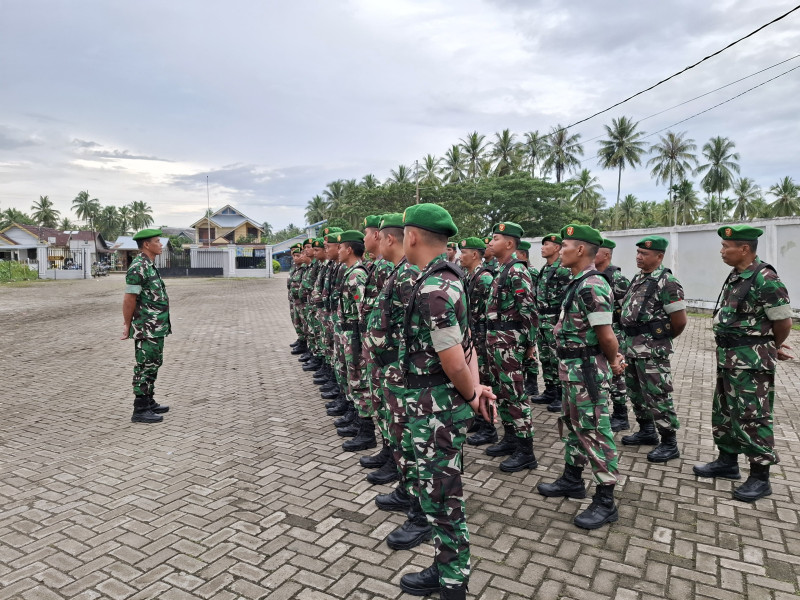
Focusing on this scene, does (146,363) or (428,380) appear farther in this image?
(146,363)

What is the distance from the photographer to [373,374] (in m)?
3.80

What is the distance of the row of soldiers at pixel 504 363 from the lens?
7.84 ft

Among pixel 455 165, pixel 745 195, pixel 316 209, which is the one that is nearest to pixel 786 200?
pixel 745 195

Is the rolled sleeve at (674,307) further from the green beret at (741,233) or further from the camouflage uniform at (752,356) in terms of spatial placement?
the green beret at (741,233)

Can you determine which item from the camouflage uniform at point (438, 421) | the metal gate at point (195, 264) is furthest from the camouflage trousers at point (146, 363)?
the metal gate at point (195, 264)

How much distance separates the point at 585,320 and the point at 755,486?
1694 mm

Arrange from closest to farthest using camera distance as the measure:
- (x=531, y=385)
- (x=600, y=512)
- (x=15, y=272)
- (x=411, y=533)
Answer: (x=411, y=533) < (x=600, y=512) < (x=531, y=385) < (x=15, y=272)

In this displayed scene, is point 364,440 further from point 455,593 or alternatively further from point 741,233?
point 741,233

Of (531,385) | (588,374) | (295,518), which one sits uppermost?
(588,374)

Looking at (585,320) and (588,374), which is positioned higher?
(585,320)

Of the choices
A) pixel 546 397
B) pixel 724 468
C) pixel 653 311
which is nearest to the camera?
pixel 724 468

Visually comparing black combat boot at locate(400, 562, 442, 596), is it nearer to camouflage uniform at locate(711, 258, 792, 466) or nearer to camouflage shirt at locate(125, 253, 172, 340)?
camouflage uniform at locate(711, 258, 792, 466)

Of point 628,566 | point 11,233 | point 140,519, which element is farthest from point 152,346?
point 11,233

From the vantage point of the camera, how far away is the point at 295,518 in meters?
3.21
